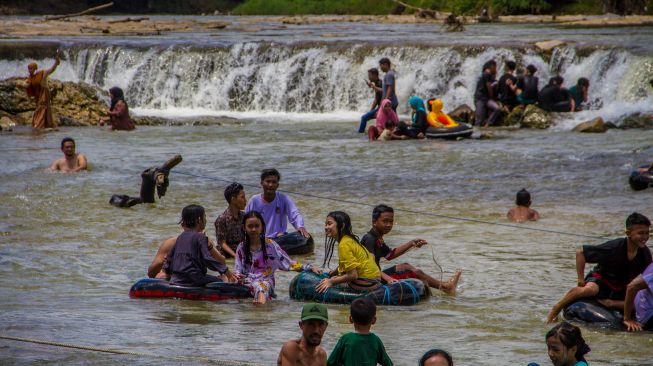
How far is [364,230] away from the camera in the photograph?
14.2m

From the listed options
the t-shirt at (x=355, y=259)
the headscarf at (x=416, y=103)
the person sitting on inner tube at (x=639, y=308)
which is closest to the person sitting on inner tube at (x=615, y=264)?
the person sitting on inner tube at (x=639, y=308)

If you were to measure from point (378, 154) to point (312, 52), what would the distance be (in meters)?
10.9

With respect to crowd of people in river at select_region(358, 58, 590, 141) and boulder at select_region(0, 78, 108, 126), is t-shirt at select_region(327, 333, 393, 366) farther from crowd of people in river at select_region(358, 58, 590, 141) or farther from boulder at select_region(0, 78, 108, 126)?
boulder at select_region(0, 78, 108, 126)

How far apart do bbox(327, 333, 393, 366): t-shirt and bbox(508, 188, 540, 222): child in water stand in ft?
27.1

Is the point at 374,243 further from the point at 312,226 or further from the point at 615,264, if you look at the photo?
the point at 312,226

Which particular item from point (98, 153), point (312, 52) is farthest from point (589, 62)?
point (98, 153)

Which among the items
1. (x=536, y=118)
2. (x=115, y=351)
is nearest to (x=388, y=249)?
(x=115, y=351)

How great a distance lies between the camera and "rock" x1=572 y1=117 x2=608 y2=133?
2333 centimetres

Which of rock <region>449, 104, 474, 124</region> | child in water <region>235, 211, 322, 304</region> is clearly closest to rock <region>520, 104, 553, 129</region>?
rock <region>449, 104, 474, 124</region>

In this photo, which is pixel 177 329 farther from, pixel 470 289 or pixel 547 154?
pixel 547 154

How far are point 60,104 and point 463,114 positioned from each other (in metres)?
9.12

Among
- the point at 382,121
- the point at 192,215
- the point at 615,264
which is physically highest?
the point at 192,215

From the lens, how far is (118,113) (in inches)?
977

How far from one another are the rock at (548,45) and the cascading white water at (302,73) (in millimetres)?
256
